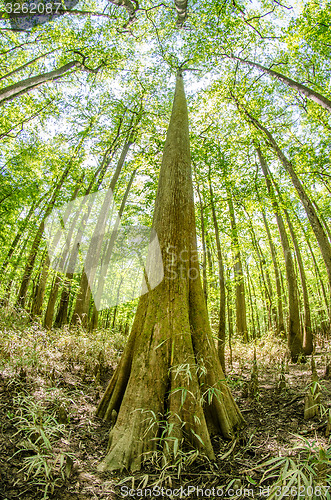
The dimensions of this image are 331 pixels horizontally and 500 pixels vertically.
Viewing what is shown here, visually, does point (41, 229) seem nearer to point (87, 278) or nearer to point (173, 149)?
point (87, 278)

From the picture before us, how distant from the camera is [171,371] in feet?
7.64

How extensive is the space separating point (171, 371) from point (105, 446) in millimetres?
958

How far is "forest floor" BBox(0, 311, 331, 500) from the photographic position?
1.54 metres

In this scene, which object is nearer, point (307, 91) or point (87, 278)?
point (307, 91)

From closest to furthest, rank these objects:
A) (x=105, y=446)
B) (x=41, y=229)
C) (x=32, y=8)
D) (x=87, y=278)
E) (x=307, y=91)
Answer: (x=105, y=446) → (x=307, y=91) → (x=32, y=8) → (x=87, y=278) → (x=41, y=229)

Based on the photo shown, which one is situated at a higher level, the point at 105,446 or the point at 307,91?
the point at 307,91

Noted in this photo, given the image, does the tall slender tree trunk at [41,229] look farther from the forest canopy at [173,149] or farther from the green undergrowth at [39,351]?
the green undergrowth at [39,351]

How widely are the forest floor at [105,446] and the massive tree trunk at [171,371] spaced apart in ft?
0.57

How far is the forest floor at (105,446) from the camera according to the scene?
1.54 metres

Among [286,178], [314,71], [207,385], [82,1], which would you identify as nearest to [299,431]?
[207,385]

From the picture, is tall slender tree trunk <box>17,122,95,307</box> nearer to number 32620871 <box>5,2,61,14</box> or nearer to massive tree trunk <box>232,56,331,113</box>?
number 32620871 <box>5,2,61,14</box>

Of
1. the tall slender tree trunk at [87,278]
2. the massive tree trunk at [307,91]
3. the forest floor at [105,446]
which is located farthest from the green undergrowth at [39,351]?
the massive tree trunk at [307,91]

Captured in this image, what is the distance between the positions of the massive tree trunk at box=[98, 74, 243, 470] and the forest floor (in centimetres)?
17

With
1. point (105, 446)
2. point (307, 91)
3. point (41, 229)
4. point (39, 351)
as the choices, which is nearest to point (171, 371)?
point (105, 446)
